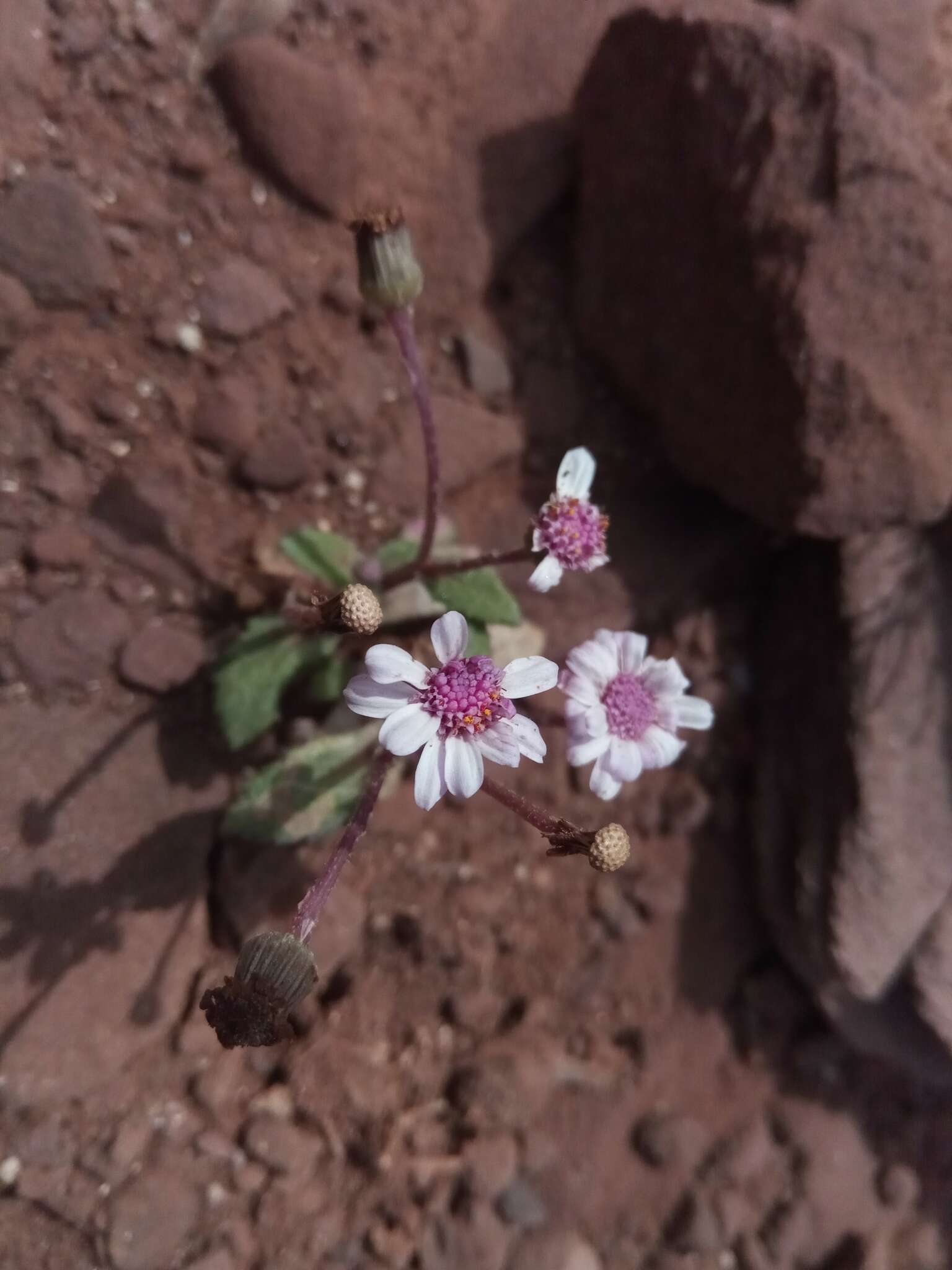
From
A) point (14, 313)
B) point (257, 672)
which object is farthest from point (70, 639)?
point (14, 313)

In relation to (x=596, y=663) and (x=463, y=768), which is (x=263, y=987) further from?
(x=596, y=663)

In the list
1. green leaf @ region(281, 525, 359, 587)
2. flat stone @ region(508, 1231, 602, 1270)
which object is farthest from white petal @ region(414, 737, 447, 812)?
flat stone @ region(508, 1231, 602, 1270)

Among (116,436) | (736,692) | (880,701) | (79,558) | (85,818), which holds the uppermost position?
(116,436)

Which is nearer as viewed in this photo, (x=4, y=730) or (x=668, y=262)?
(x=4, y=730)

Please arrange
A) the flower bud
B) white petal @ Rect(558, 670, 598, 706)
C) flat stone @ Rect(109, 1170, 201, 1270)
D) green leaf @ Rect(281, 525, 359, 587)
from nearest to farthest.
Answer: the flower bud → white petal @ Rect(558, 670, 598, 706) → flat stone @ Rect(109, 1170, 201, 1270) → green leaf @ Rect(281, 525, 359, 587)

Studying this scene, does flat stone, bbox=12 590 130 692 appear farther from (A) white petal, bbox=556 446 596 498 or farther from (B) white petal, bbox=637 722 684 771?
(B) white petal, bbox=637 722 684 771

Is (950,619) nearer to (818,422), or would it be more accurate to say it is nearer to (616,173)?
(818,422)

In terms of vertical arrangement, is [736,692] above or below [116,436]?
below

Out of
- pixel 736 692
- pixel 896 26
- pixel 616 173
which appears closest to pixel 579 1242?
pixel 736 692
